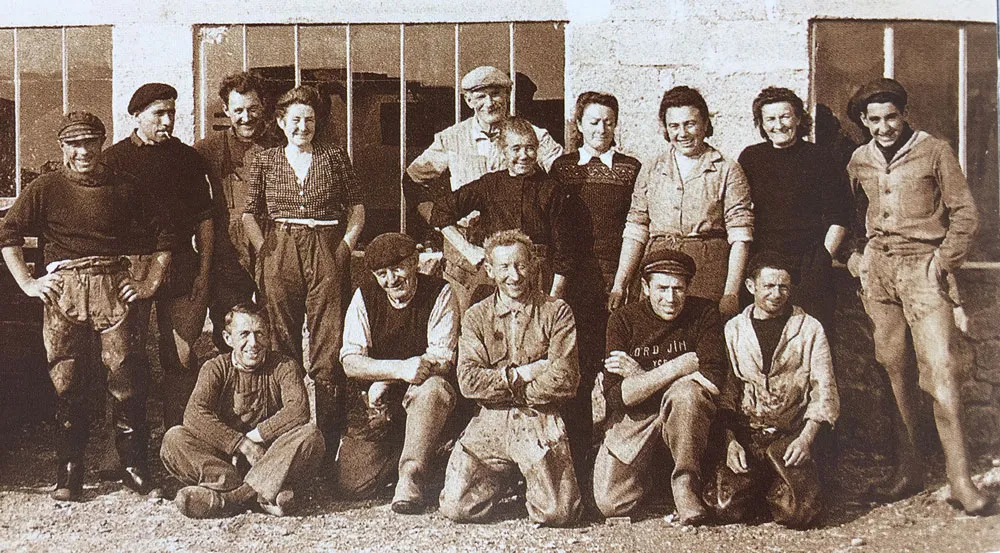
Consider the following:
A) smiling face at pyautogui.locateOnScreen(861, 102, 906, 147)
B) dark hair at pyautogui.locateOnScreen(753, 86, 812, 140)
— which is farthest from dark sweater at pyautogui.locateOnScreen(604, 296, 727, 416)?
smiling face at pyautogui.locateOnScreen(861, 102, 906, 147)

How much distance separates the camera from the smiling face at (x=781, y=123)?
4.77m

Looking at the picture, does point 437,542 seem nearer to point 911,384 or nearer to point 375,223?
point 375,223

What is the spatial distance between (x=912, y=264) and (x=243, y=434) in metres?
3.33

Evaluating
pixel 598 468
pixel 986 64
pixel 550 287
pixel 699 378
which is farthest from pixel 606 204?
pixel 986 64

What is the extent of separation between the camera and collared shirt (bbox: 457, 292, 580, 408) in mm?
4652

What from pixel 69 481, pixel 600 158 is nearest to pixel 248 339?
pixel 69 481

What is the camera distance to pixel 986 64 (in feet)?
15.8

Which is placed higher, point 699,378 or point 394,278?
point 394,278

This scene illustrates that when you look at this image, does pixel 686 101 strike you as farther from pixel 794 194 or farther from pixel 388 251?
pixel 388 251

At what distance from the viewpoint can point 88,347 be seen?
4734 mm

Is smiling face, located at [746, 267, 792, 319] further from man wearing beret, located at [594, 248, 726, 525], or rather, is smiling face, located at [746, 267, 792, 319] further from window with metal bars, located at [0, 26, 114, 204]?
window with metal bars, located at [0, 26, 114, 204]

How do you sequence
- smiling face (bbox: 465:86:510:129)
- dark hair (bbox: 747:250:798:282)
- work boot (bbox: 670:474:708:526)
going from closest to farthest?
1. work boot (bbox: 670:474:708:526)
2. dark hair (bbox: 747:250:798:282)
3. smiling face (bbox: 465:86:510:129)

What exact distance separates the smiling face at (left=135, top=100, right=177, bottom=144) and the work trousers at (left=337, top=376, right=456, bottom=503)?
5.61 ft

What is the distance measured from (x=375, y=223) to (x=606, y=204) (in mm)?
1138
